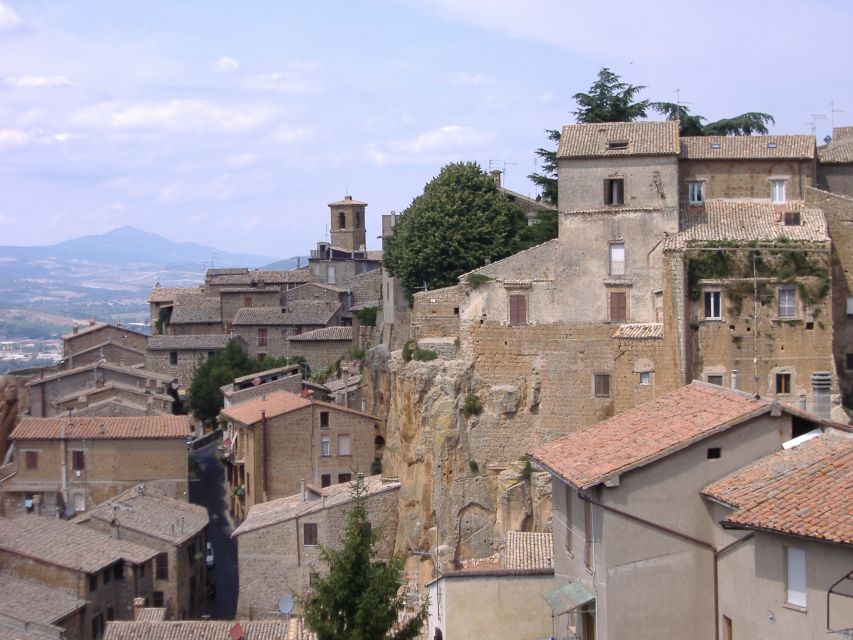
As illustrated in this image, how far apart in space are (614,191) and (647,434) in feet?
70.8

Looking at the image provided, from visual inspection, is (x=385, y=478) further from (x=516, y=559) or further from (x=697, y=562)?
(x=697, y=562)

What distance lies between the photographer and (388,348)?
55531mm

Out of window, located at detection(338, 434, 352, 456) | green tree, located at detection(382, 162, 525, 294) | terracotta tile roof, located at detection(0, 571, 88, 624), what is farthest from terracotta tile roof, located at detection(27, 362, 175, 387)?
terracotta tile roof, located at detection(0, 571, 88, 624)

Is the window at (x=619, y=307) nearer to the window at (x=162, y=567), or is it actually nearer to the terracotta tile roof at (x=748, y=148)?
the terracotta tile roof at (x=748, y=148)

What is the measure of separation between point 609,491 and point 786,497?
9.44 feet

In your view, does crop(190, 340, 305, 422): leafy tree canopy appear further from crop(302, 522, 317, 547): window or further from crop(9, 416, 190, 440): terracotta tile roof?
crop(302, 522, 317, 547): window

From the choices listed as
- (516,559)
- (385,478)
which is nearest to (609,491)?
(516,559)

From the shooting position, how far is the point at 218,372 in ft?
235

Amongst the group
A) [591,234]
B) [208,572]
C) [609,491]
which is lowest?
[208,572]

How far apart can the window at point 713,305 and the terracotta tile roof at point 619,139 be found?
5.04 m

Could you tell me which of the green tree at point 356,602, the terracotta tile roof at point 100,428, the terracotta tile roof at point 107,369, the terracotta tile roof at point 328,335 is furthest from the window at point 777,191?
the terracotta tile roof at point 107,369

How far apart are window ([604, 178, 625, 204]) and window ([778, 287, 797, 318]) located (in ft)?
19.8

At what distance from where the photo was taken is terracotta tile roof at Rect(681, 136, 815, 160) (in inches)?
1640

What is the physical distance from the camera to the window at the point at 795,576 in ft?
55.3
